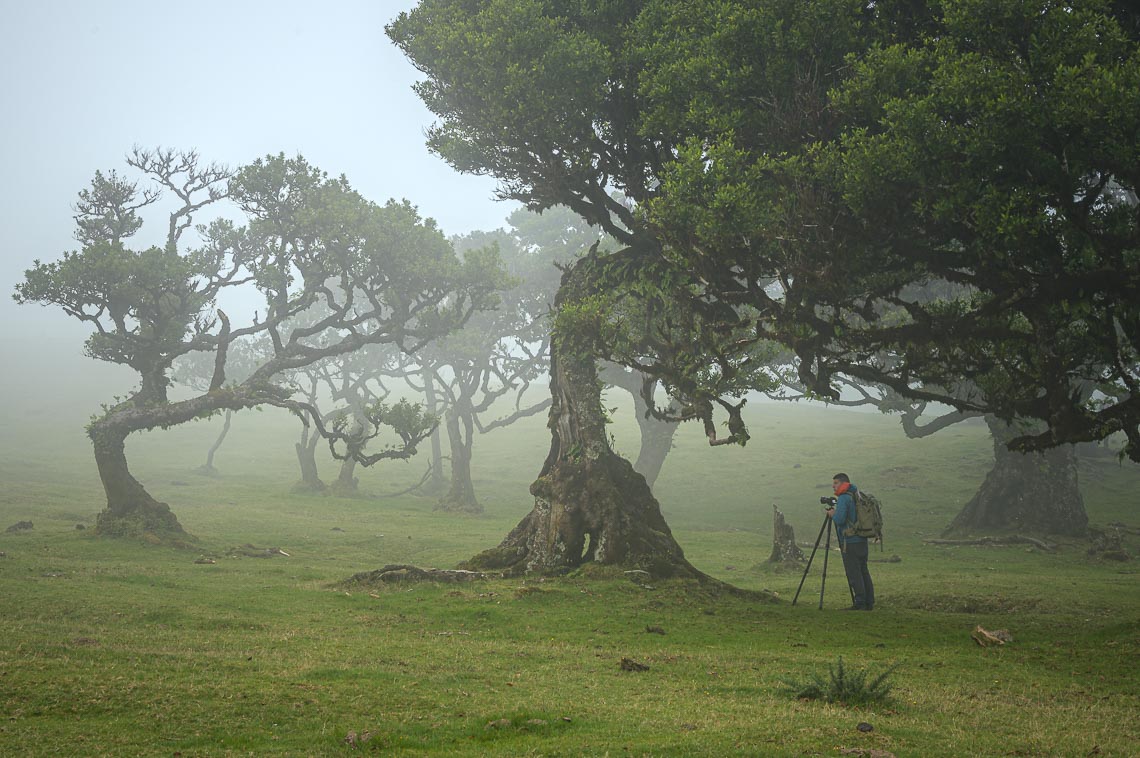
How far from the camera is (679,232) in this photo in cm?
1798

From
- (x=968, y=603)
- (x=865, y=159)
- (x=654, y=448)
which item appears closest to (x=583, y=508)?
(x=968, y=603)

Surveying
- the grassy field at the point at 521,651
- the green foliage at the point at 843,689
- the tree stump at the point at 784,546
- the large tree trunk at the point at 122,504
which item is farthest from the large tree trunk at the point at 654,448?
the green foliage at the point at 843,689

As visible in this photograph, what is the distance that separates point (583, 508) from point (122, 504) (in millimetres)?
19056

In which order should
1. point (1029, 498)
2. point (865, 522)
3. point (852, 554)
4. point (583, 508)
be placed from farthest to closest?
1. point (1029, 498)
2. point (583, 508)
3. point (852, 554)
4. point (865, 522)

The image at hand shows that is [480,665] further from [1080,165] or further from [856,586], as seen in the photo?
[1080,165]

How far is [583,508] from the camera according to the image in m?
22.2

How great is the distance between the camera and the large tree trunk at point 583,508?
21688 millimetres

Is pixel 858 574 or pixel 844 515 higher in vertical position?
pixel 844 515

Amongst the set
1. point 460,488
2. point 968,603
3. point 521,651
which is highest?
point 460,488

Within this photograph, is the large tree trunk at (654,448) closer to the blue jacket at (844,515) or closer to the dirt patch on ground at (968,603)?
the dirt patch on ground at (968,603)

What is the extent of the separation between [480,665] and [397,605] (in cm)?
650

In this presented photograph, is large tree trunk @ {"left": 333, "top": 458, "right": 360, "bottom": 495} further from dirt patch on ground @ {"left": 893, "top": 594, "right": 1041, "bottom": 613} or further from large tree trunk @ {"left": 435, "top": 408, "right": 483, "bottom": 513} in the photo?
dirt patch on ground @ {"left": 893, "top": 594, "right": 1041, "bottom": 613}

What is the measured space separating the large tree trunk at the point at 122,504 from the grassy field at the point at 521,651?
110 cm

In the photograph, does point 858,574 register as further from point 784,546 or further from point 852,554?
point 784,546
